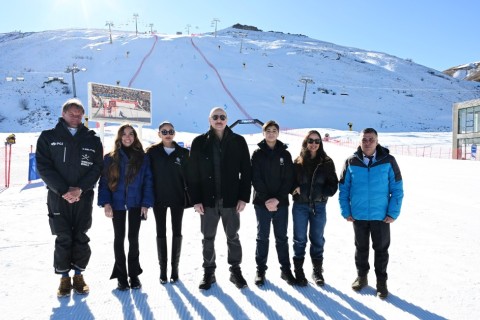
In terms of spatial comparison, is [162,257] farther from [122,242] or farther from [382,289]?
[382,289]

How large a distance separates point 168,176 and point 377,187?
2272 mm

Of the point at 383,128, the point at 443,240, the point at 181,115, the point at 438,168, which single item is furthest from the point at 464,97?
the point at 443,240

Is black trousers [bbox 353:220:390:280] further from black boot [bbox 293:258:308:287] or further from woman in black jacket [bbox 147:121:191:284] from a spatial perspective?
woman in black jacket [bbox 147:121:191:284]

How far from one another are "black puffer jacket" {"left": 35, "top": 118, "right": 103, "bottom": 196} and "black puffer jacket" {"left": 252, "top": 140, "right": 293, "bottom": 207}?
1.78 meters

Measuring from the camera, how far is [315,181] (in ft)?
12.8

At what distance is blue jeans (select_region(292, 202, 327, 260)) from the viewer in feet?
13.0

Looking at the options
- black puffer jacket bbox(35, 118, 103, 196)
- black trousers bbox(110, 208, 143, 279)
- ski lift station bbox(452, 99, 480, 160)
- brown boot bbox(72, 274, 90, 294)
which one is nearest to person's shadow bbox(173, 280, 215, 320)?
black trousers bbox(110, 208, 143, 279)

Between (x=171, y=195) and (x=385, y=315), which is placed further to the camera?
(x=171, y=195)

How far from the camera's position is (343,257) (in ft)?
15.7

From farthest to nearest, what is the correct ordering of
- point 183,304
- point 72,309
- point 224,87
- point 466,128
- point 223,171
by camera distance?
point 224,87 < point 466,128 < point 223,171 < point 183,304 < point 72,309

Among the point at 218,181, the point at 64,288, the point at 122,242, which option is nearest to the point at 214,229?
the point at 218,181

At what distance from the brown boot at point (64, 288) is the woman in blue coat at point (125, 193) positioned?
17.6 inches

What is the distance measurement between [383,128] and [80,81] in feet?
134

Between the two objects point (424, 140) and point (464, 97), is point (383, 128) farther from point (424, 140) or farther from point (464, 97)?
point (464, 97)
